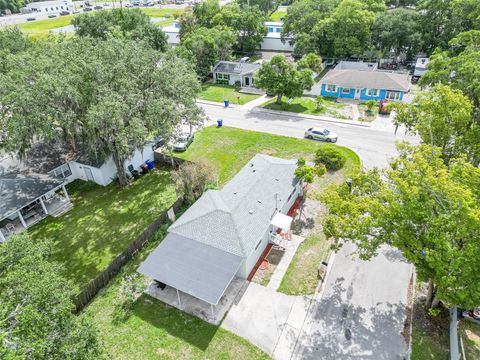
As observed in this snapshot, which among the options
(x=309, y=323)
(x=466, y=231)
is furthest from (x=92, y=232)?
(x=466, y=231)

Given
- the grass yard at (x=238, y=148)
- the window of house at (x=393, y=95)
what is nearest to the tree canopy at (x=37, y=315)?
the grass yard at (x=238, y=148)

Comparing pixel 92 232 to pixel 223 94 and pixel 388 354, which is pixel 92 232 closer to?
pixel 388 354

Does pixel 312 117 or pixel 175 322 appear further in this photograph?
pixel 312 117

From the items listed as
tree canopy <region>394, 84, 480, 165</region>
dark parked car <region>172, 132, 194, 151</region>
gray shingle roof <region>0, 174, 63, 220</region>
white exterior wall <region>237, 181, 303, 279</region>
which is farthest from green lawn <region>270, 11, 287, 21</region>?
gray shingle roof <region>0, 174, 63, 220</region>

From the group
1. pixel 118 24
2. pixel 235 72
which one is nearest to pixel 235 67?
pixel 235 72

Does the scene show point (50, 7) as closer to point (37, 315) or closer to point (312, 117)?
point (312, 117)

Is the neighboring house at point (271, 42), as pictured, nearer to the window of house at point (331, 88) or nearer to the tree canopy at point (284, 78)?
the window of house at point (331, 88)
